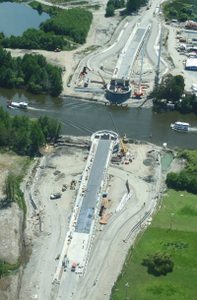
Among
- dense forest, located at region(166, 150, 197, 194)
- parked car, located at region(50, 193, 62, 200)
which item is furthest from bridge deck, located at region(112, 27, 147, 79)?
parked car, located at region(50, 193, 62, 200)

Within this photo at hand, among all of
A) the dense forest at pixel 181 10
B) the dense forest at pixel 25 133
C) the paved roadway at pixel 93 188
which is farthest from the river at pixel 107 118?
the dense forest at pixel 181 10

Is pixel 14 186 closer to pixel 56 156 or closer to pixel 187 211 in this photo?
pixel 56 156

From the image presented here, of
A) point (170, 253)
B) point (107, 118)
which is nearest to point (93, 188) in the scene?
point (170, 253)

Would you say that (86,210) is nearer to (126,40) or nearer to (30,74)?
(30,74)

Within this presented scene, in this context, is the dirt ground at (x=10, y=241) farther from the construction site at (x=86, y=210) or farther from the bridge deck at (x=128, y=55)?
the bridge deck at (x=128, y=55)

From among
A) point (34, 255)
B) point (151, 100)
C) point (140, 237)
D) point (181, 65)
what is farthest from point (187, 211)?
point (181, 65)

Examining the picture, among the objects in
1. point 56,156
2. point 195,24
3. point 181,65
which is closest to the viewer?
point 56,156
